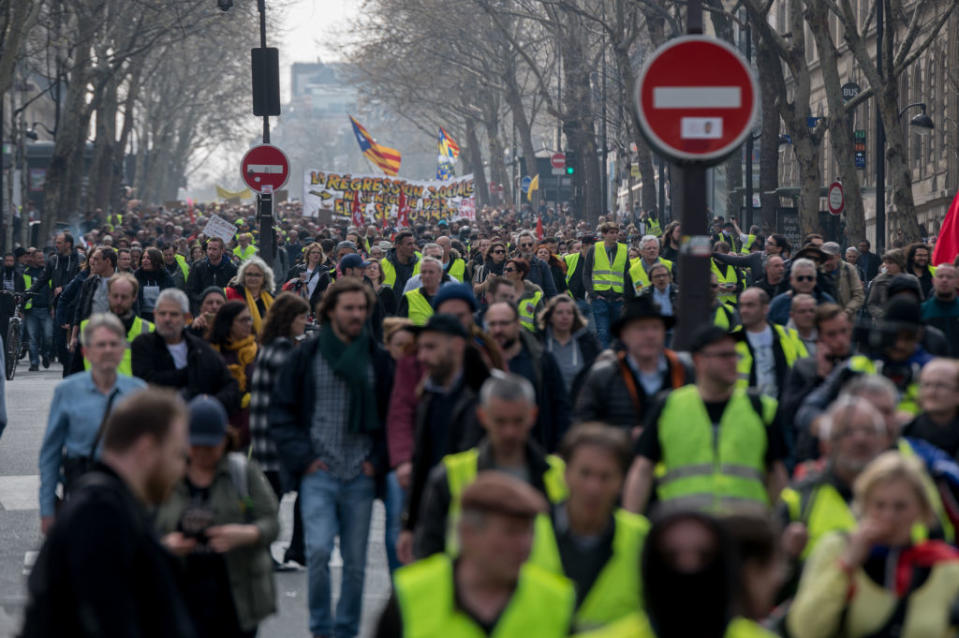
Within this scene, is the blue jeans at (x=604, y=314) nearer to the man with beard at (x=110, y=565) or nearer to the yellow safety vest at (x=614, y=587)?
the yellow safety vest at (x=614, y=587)

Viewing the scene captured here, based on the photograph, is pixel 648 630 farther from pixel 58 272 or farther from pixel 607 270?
pixel 58 272

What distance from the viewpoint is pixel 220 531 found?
5758 mm

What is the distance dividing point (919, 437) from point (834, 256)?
308 inches

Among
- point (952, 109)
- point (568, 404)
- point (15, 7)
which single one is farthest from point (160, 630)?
point (952, 109)

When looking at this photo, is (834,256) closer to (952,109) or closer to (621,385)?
(621,385)

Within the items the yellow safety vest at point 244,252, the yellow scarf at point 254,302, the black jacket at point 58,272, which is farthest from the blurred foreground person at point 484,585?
the yellow safety vest at point 244,252

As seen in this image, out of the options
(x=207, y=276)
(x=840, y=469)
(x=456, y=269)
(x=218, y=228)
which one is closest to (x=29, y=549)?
(x=840, y=469)

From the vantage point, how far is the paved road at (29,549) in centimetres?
811

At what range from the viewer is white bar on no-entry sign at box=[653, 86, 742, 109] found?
25.0ft

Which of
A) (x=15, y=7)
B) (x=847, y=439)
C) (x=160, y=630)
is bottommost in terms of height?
(x=160, y=630)

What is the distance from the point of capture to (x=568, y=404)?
7988mm

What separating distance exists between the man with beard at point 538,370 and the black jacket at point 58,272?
14.7 meters

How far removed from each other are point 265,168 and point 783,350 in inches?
473

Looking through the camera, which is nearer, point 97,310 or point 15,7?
point 97,310
